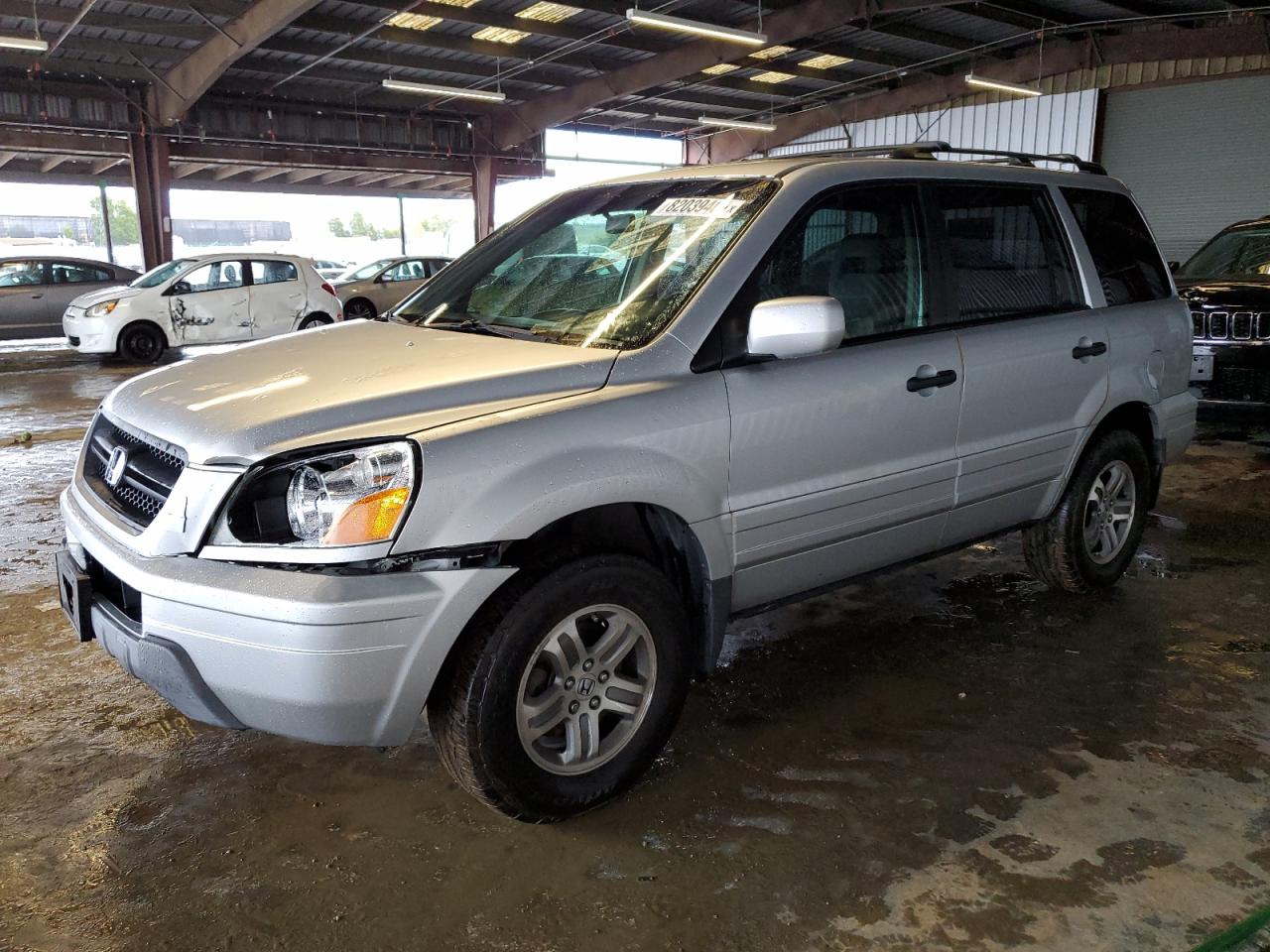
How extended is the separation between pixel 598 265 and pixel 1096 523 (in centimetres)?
231

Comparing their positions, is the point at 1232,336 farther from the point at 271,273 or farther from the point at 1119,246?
the point at 271,273

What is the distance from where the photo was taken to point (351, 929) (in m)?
2.03

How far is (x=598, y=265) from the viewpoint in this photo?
9.44ft

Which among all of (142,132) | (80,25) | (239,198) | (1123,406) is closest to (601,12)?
(80,25)

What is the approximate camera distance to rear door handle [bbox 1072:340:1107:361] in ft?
11.2

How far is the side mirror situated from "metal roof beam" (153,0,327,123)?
11.7 metres

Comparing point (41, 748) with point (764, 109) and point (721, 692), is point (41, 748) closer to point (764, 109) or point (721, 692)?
point (721, 692)

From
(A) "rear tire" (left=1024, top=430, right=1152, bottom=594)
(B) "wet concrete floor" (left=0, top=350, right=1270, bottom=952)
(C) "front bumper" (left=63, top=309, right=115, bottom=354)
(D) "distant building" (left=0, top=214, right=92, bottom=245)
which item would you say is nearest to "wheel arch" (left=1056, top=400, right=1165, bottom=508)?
→ (A) "rear tire" (left=1024, top=430, right=1152, bottom=594)

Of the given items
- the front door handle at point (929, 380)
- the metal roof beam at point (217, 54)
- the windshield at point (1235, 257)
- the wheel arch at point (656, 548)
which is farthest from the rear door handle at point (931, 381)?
the metal roof beam at point (217, 54)

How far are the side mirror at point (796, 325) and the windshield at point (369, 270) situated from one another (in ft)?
47.6

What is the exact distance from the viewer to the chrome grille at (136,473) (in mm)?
2225

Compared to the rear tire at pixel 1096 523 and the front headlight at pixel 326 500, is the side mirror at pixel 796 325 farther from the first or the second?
the rear tire at pixel 1096 523

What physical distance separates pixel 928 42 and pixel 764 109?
5153mm

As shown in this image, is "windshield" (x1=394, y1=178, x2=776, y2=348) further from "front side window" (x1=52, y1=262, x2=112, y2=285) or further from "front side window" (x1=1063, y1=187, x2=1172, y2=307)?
"front side window" (x1=52, y1=262, x2=112, y2=285)
